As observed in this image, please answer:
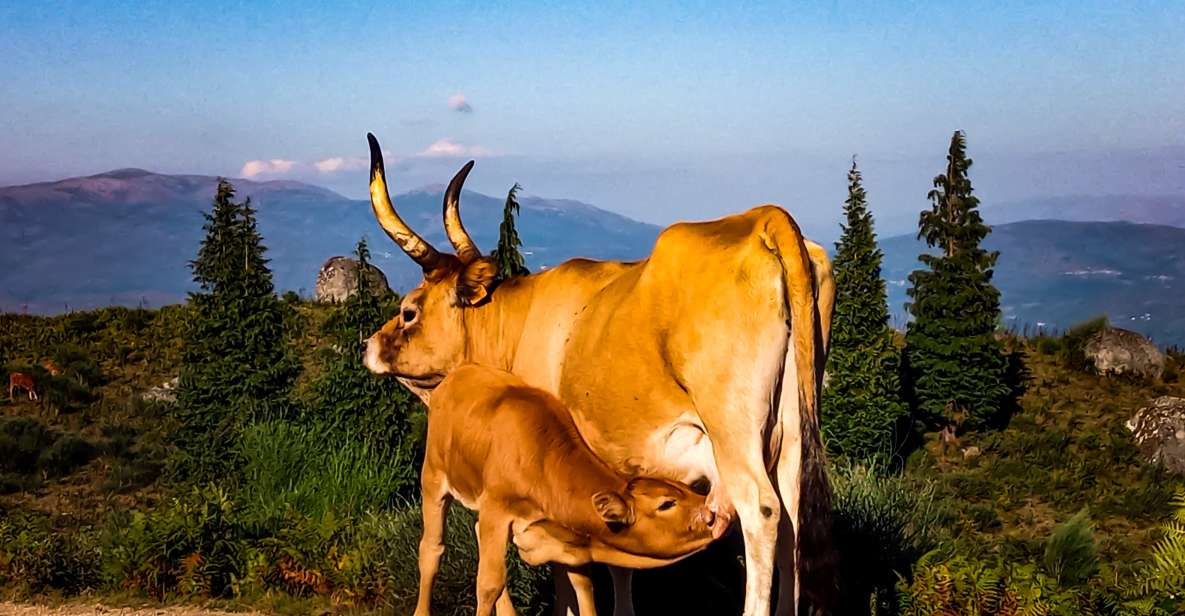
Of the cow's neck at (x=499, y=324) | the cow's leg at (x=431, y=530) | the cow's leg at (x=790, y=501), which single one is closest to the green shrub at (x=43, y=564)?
the cow's leg at (x=431, y=530)

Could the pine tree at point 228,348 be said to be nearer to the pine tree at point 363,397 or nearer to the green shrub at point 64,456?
the pine tree at point 363,397

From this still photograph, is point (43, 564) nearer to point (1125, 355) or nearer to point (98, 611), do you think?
point (98, 611)

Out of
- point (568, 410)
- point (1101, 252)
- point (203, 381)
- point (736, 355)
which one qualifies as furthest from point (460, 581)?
point (1101, 252)

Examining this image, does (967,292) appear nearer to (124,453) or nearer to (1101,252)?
(124,453)

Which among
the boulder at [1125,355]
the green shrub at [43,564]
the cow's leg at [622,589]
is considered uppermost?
the cow's leg at [622,589]

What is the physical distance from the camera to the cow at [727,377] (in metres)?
5.92

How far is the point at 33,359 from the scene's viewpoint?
23.7 metres

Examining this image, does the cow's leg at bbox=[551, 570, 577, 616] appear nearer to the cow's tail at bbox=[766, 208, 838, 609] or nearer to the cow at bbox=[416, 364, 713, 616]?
the cow at bbox=[416, 364, 713, 616]

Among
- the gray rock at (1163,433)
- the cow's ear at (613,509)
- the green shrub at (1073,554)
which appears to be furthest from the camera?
the gray rock at (1163,433)

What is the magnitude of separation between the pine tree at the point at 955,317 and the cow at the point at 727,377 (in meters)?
14.6

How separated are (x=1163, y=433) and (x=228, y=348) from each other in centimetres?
1422

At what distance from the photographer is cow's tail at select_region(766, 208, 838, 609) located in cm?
620

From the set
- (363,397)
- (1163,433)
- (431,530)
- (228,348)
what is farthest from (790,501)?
(1163,433)

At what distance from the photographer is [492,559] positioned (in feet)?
21.4
